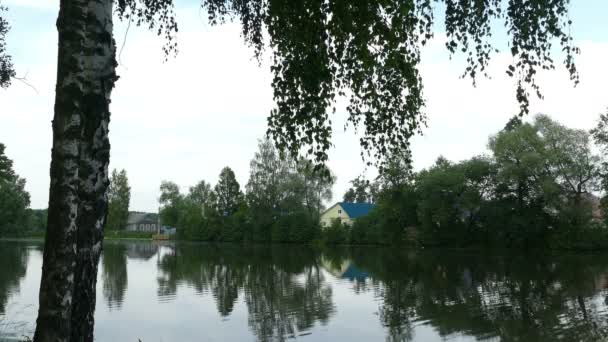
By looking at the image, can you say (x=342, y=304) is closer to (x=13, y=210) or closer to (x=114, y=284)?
(x=114, y=284)

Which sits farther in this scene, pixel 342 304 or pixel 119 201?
pixel 119 201

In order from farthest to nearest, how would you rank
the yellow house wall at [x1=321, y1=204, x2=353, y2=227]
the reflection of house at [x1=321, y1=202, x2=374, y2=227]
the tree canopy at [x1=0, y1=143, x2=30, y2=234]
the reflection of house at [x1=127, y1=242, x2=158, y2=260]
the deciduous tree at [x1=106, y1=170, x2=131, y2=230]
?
the deciduous tree at [x1=106, y1=170, x2=131, y2=230] → the yellow house wall at [x1=321, y1=204, x2=353, y2=227] → the reflection of house at [x1=321, y1=202, x2=374, y2=227] → the tree canopy at [x1=0, y1=143, x2=30, y2=234] → the reflection of house at [x1=127, y1=242, x2=158, y2=260]

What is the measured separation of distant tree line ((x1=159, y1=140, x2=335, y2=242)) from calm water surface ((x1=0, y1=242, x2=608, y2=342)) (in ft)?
112

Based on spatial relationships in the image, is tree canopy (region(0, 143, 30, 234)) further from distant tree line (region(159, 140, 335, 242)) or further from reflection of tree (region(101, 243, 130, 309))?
reflection of tree (region(101, 243, 130, 309))

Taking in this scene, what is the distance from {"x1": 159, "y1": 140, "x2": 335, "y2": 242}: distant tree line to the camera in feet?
223

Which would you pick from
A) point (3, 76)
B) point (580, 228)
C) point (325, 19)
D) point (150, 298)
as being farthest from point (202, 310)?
point (580, 228)

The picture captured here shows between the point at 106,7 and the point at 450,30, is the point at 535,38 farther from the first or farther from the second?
the point at 106,7

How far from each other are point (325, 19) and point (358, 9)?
49cm

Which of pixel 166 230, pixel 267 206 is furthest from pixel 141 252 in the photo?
pixel 166 230

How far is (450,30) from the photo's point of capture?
5848 millimetres

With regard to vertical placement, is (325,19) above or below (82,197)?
above

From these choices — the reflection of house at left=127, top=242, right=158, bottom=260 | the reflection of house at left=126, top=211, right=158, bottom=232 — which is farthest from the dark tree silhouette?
the reflection of house at left=126, top=211, right=158, bottom=232

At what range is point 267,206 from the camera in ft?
230

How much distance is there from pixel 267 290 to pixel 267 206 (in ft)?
163
